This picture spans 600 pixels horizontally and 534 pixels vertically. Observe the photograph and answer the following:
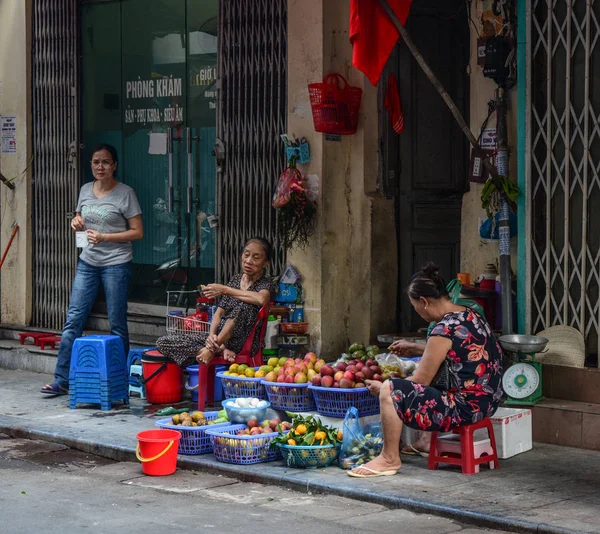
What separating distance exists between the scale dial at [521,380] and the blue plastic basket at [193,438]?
2039mm

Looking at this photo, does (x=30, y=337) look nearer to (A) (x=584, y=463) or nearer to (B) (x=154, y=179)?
(B) (x=154, y=179)

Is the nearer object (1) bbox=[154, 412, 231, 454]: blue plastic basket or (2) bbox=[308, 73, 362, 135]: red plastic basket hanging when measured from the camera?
(1) bbox=[154, 412, 231, 454]: blue plastic basket

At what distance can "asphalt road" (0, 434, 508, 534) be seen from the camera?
21.1ft

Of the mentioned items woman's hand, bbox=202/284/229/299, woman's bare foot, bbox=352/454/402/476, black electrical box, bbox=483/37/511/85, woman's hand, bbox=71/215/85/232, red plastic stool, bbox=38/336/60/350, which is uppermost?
black electrical box, bbox=483/37/511/85

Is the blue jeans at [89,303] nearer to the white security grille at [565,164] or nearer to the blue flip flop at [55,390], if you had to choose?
the blue flip flop at [55,390]

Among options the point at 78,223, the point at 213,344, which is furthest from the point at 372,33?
the point at 78,223

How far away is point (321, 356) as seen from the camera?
401 inches

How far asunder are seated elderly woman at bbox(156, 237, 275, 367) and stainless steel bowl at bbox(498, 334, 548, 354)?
6.10 feet

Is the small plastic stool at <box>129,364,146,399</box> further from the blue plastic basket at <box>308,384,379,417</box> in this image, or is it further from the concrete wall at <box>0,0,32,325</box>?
the concrete wall at <box>0,0,32,325</box>

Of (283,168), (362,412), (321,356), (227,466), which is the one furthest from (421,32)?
(227,466)

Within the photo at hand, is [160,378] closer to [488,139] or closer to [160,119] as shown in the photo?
[160,119]

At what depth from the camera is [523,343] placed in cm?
848

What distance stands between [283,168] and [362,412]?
3.05 meters

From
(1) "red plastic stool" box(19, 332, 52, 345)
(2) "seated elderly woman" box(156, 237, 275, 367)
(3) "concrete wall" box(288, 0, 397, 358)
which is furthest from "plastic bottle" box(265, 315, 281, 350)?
(1) "red plastic stool" box(19, 332, 52, 345)
